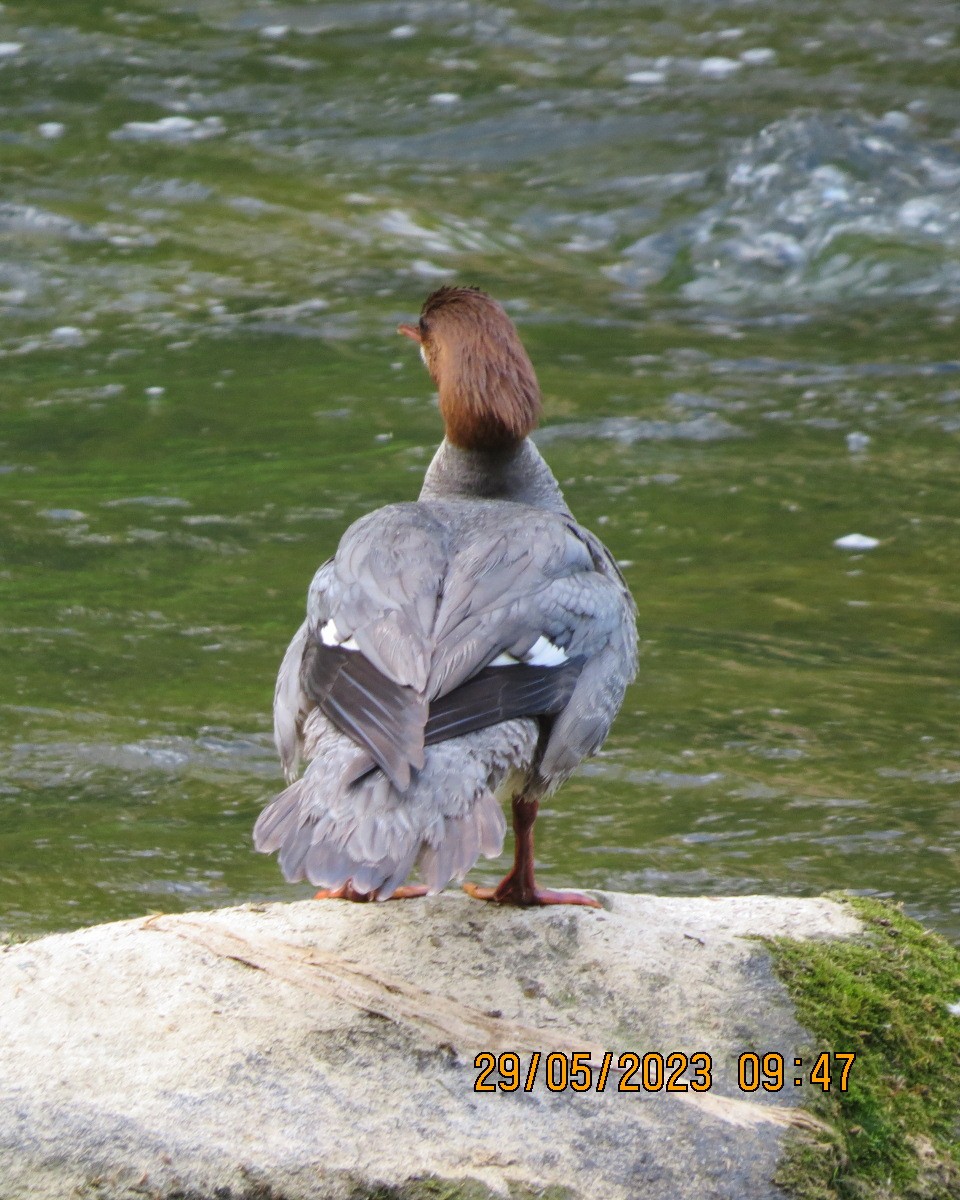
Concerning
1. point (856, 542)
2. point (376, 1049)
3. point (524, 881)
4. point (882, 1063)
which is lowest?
point (856, 542)

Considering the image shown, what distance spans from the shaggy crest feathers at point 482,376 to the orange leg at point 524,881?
123cm

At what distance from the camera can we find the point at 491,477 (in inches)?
209

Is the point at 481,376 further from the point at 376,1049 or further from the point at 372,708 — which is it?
the point at 376,1049

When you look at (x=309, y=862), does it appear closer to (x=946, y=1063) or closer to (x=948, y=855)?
(x=946, y=1063)

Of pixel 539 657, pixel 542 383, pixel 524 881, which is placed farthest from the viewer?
pixel 542 383

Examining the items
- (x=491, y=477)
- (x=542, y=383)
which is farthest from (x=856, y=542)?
(x=491, y=477)

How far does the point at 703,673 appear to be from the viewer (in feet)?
26.3

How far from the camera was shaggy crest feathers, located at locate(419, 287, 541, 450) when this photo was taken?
5.09 metres

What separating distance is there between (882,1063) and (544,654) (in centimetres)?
120

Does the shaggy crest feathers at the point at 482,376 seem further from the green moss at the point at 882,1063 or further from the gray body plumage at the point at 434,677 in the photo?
the green moss at the point at 882,1063

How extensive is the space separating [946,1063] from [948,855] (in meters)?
2.55

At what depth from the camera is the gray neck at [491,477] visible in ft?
17.4
